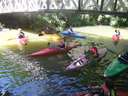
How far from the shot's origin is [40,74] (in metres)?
29.4

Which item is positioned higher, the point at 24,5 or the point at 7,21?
the point at 24,5

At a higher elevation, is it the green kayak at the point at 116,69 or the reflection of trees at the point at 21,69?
the green kayak at the point at 116,69

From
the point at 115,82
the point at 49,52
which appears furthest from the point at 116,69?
the point at 49,52

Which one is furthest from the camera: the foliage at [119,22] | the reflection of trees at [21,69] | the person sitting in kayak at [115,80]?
the foliage at [119,22]

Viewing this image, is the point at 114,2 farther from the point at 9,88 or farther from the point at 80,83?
the point at 9,88

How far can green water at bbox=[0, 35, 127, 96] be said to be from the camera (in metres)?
26.0

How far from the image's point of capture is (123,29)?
50500 mm

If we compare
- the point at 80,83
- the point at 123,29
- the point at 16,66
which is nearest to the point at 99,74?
the point at 80,83

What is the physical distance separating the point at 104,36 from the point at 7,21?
47.5 ft

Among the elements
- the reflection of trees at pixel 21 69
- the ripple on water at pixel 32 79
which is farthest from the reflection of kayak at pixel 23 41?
the ripple on water at pixel 32 79

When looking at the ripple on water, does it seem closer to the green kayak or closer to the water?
the water

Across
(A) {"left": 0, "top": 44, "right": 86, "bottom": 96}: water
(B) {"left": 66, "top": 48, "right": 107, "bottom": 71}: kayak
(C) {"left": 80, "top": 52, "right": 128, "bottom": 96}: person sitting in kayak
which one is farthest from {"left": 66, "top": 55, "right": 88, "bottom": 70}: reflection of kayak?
(C) {"left": 80, "top": 52, "right": 128, "bottom": 96}: person sitting in kayak

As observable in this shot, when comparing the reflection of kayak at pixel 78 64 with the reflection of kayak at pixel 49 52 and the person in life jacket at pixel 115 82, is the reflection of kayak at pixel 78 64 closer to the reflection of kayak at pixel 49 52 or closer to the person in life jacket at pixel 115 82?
the reflection of kayak at pixel 49 52

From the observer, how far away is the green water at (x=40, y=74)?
26.0 m
